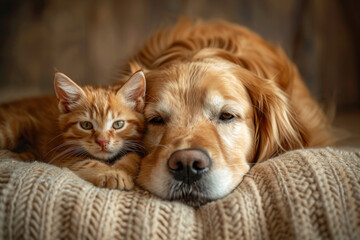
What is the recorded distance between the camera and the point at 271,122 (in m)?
1.80

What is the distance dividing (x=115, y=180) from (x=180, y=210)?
0.92ft

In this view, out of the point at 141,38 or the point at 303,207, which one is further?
the point at 141,38

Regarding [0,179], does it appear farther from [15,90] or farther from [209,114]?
[15,90]

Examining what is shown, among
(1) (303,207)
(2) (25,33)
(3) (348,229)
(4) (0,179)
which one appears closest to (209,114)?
(1) (303,207)

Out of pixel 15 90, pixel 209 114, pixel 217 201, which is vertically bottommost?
pixel 15 90

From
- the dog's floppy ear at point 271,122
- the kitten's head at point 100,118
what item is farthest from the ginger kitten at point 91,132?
the dog's floppy ear at point 271,122

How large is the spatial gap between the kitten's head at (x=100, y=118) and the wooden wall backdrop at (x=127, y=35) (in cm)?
172

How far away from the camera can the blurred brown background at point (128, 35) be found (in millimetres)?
3324

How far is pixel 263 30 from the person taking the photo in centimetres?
341

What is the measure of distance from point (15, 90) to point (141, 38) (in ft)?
4.34

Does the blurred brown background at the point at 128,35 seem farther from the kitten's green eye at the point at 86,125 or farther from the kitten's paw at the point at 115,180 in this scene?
the kitten's paw at the point at 115,180

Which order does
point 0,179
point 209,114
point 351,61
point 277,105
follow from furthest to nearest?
point 351,61 < point 277,105 < point 209,114 < point 0,179

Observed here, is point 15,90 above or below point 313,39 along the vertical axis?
below

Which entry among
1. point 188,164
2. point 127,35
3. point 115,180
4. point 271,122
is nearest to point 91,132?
point 115,180
